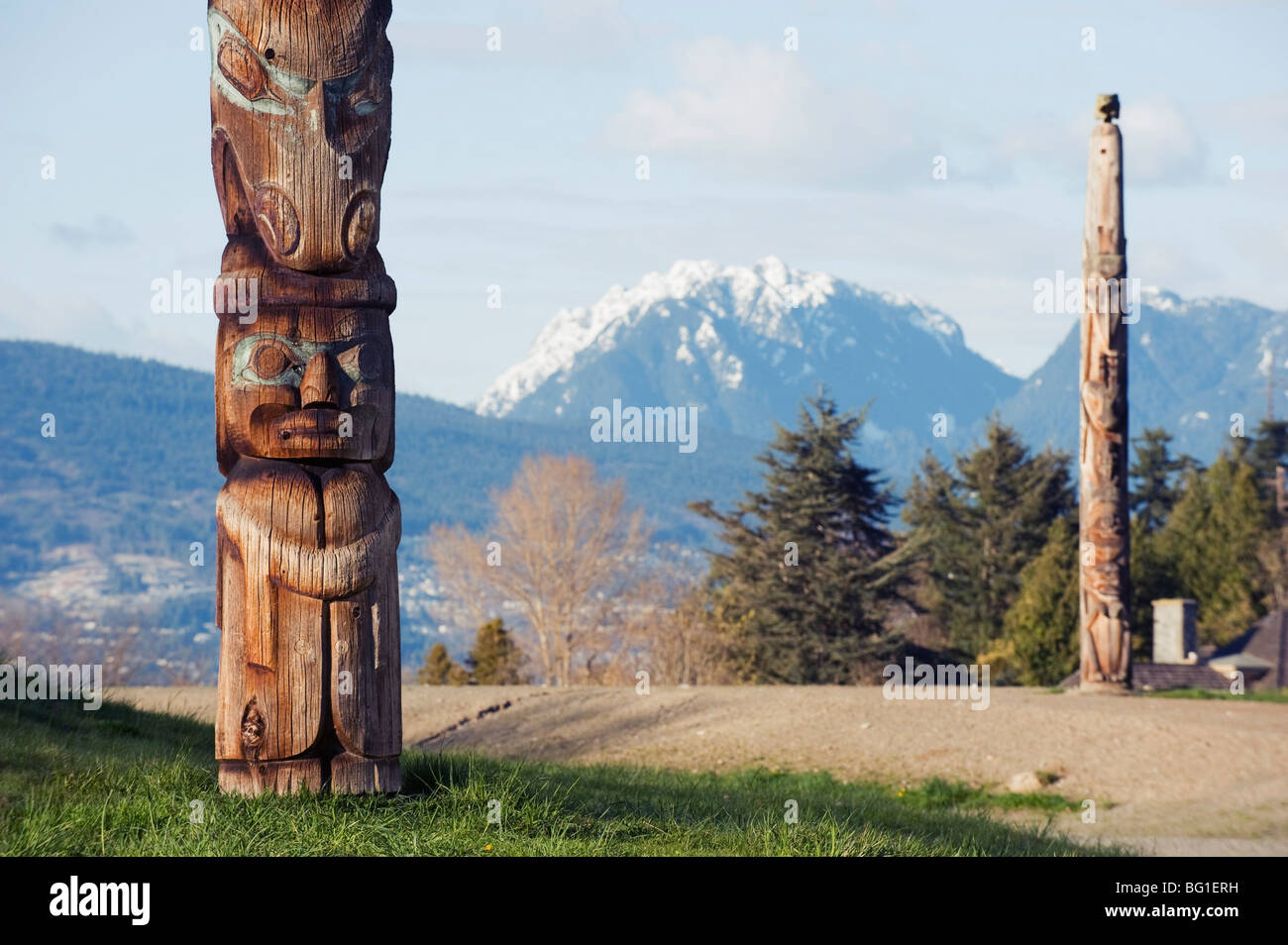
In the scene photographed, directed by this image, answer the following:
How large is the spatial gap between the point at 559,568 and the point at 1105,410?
32.2m

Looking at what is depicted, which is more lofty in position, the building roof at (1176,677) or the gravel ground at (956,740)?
the gravel ground at (956,740)

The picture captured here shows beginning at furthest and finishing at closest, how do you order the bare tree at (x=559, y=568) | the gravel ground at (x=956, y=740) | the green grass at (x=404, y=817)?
the bare tree at (x=559, y=568) < the gravel ground at (x=956, y=740) < the green grass at (x=404, y=817)

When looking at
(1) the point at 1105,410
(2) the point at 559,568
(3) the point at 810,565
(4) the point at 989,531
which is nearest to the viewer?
(1) the point at 1105,410

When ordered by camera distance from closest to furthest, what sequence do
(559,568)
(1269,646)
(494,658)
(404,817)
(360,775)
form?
(404,817) < (360,775) < (494,658) < (1269,646) < (559,568)

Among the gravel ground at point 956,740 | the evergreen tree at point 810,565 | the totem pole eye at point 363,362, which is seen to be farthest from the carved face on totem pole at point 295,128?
the evergreen tree at point 810,565

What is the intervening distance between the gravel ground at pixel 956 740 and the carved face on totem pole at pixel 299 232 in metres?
8.12

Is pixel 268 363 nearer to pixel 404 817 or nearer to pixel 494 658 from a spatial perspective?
pixel 404 817

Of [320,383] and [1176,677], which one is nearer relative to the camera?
[320,383]

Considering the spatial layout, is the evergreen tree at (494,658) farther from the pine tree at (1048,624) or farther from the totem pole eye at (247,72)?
the totem pole eye at (247,72)

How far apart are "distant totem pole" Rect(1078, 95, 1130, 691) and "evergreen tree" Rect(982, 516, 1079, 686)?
1523cm

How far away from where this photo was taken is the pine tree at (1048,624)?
3538 centimetres

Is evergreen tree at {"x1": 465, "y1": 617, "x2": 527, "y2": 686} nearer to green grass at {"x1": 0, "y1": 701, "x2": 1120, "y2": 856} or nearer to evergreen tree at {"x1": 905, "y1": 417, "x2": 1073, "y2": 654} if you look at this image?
→ evergreen tree at {"x1": 905, "y1": 417, "x2": 1073, "y2": 654}

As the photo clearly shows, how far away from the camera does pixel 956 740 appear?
16594 mm

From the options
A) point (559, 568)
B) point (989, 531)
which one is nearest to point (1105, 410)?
point (989, 531)
